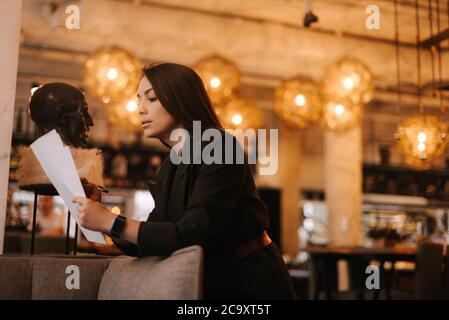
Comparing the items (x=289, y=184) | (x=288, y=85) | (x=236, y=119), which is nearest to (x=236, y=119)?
(x=236, y=119)

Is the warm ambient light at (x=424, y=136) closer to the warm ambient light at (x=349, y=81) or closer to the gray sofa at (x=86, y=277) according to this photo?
the warm ambient light at (x=349, y=81)

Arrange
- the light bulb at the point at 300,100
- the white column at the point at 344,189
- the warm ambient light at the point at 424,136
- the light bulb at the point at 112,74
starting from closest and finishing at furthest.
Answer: the warm ambient light at the point at 424,136 < the light bulb at the point at 112,74 < the light bulb at the point at 300,100 < the white column at the point at 344,189

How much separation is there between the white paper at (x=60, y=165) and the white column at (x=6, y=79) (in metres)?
0.86

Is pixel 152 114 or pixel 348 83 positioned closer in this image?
pixel 152 114

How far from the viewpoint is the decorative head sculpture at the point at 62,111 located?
246 centimetres

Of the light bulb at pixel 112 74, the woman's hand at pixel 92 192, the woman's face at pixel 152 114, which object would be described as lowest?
the woman's hand at pixel 92 192

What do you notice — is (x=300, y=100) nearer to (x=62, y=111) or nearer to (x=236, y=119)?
(x=236, y=119)

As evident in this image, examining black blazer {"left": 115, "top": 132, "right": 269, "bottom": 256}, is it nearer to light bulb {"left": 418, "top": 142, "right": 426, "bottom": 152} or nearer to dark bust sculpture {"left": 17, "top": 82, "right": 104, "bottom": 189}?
dark bust sculpture {"left": 17, "top": 82, "right": 104, "bottom": 189}

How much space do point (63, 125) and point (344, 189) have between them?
25.3 ft

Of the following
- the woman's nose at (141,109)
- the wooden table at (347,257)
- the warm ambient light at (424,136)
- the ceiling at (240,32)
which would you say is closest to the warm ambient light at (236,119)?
the ceiling at (240,32)

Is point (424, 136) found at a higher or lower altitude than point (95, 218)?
higher

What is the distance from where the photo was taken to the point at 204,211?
1539mm

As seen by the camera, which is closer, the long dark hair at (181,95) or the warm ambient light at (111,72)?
the long dark hair at (181,95)

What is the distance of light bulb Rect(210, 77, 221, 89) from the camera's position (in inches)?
227
